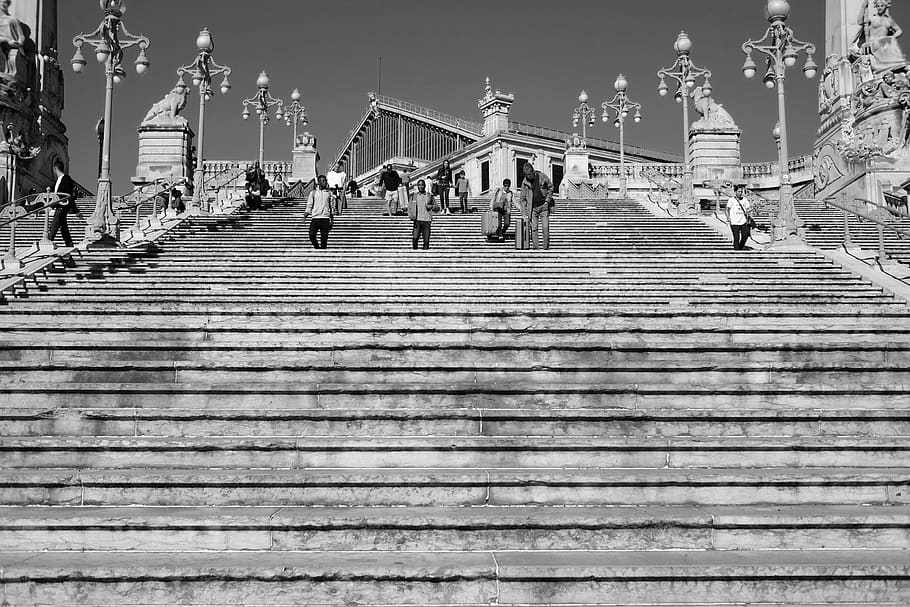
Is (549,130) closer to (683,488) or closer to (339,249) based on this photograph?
(339,249)

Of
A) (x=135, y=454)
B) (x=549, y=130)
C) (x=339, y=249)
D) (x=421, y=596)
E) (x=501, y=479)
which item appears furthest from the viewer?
(x=549, y=130)

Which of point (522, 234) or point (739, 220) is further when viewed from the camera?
point (739, 220)

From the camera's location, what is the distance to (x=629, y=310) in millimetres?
9719

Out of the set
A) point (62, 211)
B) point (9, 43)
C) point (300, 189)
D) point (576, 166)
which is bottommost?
point (62, 211)

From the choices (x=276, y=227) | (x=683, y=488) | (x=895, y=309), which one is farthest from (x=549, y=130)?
(x=683, y=488)

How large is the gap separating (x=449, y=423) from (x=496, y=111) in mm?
60667

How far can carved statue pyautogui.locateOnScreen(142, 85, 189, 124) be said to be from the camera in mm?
32844

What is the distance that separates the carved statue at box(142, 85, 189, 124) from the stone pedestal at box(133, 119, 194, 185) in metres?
0.36

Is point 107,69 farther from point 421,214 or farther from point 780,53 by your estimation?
point 780,53

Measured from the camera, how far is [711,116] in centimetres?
3431

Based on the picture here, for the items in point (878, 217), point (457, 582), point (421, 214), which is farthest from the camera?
point (878, 217)

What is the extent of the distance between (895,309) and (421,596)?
7.79 meters

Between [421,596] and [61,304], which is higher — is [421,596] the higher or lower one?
the lower one

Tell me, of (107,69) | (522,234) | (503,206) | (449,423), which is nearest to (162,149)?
(107,69)
